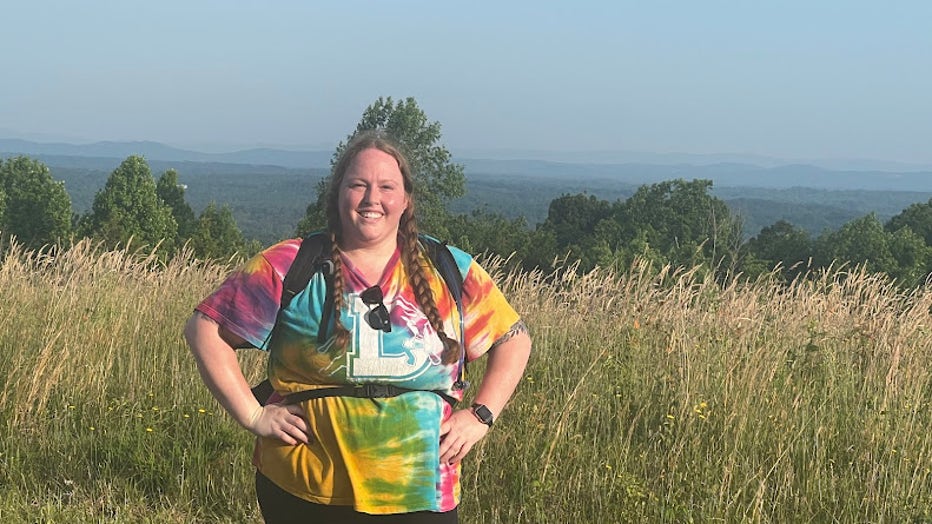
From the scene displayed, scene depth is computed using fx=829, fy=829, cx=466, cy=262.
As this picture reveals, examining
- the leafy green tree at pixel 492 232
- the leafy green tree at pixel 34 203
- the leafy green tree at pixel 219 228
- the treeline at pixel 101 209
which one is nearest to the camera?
the leafy green tree at pixel 492 232

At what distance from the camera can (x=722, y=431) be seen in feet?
12.4

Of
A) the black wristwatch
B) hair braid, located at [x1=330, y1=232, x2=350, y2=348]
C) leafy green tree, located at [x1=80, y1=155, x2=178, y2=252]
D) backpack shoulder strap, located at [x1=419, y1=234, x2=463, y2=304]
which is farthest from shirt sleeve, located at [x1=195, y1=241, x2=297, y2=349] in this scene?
leafy green tree, located at [x1=80, y1=155, x2=178, y2=252]

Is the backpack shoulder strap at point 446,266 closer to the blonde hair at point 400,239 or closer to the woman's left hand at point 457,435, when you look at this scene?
the blonde hair at point 400,239

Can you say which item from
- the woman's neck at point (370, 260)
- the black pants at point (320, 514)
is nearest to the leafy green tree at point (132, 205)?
the black pants at point (320, 514)

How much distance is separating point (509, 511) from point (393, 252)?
180 centimetres

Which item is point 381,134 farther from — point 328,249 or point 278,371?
point 278,371

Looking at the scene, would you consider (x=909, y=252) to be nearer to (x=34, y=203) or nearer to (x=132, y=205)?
(x=132, y=205)

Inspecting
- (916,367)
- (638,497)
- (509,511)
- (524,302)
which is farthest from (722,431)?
(524,302)

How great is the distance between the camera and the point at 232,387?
206 centimetres

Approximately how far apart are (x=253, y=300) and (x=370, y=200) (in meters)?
0.38

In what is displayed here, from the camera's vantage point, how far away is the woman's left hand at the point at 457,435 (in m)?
2.09

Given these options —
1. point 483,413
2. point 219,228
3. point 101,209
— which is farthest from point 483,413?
point 219,228

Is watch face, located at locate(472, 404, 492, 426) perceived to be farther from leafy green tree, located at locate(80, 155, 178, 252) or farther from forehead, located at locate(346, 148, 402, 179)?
leafy green tree, located at locate(80, 155, 178, 252)

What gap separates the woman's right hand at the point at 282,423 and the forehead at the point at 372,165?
61cm
